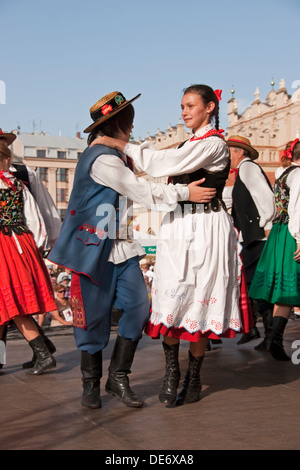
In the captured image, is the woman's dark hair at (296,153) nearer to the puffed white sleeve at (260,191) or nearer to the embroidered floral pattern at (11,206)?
the puffed white sleeve at (260,191)

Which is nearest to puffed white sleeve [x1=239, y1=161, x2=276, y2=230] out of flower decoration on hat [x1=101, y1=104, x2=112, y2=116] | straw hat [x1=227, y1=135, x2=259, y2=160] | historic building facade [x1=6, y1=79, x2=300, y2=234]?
straw hat [x1=227, y1=135, x2=259, y2=160]

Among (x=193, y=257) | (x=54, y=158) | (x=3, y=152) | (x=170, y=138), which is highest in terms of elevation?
(x=170, y=138)

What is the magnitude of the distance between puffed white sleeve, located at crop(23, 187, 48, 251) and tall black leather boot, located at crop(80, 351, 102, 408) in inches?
52.8

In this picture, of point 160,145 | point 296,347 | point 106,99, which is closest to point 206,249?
point 106,99

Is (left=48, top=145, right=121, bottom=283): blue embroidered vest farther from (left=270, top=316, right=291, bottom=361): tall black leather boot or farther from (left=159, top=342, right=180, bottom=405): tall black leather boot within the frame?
(left=270, top=316, right=291, bottom=361): tall black leather boot

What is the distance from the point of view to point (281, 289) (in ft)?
15.9

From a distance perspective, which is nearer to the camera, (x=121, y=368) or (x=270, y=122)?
(x=121, y=368)

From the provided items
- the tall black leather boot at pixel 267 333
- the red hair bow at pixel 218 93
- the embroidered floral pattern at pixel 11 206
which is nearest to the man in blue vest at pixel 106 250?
the red hair bow at pixel 218 93

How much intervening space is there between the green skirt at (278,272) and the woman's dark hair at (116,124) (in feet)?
6.38

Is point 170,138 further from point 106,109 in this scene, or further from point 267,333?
point 106,109

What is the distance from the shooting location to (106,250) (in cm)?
338

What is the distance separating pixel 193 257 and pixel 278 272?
1702 mm

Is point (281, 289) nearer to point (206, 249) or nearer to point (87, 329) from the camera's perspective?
point (206, 249)

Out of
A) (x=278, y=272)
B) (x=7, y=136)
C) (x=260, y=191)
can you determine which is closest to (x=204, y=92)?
(x=7, y=136)
